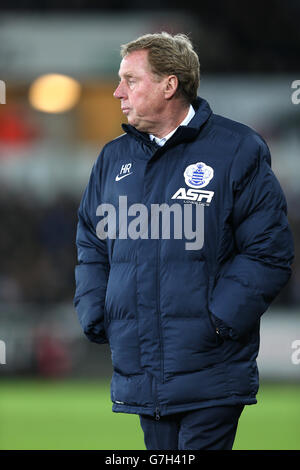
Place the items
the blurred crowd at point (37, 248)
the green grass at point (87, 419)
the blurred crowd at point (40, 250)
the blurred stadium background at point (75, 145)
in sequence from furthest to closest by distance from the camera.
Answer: the blurred crowd at point (37, 248) → the blurred crowd at point (40, 250) → the blurred stadium background at point (75, 145) → the green grass at point (87, 419)

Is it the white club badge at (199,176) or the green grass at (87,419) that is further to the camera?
the green grass at (87,419)

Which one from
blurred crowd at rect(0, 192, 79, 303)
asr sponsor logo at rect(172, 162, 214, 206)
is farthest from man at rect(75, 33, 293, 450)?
blurred crowd at rect(0, 192, 79, 303)

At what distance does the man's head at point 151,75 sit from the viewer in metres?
2.94

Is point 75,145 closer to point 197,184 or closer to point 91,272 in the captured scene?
point 91,272

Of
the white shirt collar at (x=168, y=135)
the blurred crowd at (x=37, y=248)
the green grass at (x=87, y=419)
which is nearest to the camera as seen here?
the white shirt collar at (x=168, y=135)

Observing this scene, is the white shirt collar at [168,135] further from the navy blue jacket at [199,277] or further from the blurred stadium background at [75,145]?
the blurred stadium background at [75,145]

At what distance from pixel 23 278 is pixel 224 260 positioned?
957cm

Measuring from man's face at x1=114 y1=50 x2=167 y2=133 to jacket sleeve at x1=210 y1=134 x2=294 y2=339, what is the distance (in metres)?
0.31

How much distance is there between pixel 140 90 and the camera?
294 centimetres

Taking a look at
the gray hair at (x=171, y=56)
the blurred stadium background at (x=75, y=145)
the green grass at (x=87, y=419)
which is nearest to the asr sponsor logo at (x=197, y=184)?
the gray hair at (x=171, y=56)

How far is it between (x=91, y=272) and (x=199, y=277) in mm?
409

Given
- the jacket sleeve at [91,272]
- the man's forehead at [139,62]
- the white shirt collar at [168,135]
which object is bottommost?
the jacket sleeve at [91,272]

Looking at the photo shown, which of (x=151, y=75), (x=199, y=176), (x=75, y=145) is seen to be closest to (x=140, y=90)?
(x=151, y=75)

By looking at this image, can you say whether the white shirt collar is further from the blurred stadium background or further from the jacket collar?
the blurred stadium background
